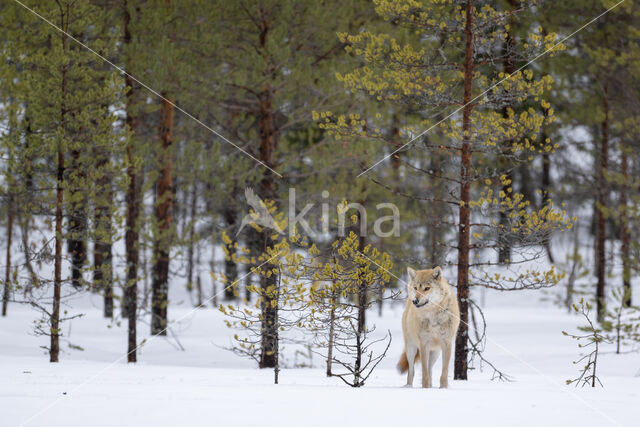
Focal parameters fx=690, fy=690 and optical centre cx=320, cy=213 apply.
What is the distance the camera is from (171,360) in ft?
50.6

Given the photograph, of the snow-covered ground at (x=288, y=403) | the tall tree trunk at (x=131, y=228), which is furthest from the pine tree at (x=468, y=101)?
the tall tree trunk at (x=131, y=228)

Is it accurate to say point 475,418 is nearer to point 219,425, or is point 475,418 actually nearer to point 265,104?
point 219,425

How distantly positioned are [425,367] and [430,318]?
1.81ft

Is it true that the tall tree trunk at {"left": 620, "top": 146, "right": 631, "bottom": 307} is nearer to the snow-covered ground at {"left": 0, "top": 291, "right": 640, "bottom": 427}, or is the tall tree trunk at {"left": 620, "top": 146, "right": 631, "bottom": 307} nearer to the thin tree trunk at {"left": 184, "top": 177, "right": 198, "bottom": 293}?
the snow-covered ground at {"left": 0, "top": 291, "right": 640, "bottom": 427}

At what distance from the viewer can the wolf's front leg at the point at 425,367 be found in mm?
7789

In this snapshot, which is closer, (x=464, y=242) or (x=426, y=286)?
(x=426, y=286)

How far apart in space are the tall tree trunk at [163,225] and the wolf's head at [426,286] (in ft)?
27.6

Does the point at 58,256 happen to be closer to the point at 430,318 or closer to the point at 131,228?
the point at 131,228

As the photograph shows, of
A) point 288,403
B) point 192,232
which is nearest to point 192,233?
point 192,232

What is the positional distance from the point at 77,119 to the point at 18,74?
11.0ft

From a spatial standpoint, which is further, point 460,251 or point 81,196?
point 81,196

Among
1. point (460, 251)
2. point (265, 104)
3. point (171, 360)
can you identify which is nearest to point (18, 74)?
point (265, 104)

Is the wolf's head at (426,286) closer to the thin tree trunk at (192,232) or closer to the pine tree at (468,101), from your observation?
the pine tree at (468,101)

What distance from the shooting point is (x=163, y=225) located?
1587 cm
